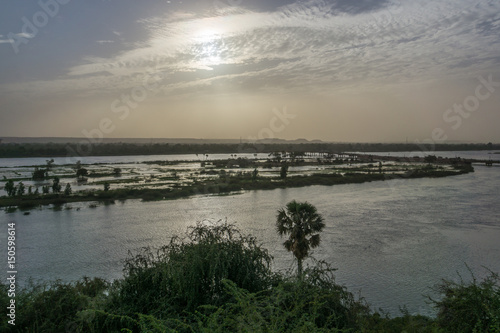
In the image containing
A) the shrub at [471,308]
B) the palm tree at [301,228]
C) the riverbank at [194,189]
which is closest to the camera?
the shrub at [471,308]

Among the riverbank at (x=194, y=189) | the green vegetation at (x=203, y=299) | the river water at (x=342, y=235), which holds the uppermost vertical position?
the green vegetation at (x=203, y=299)

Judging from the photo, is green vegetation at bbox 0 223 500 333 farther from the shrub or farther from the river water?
the river water

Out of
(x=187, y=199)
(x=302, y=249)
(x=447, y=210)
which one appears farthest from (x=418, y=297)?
(x=187, y=199)

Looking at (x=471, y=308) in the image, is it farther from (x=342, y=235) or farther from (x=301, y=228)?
(x=342, y=235)

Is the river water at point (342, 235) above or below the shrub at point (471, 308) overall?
below

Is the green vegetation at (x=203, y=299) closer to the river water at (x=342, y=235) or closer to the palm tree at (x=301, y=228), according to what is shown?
the river water at (x=342, y=235)

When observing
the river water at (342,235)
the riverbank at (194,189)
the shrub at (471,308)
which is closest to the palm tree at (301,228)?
the river water at (342,235)

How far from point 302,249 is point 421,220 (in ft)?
63.2

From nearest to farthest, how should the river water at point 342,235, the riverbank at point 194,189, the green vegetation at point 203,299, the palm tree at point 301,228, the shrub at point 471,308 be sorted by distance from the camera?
the shrub at point 471,308 → the green vegetation at point 203,299 → the palm tree at point 301,228 → the river water at point 342,235 → the riverbank at point 194,189

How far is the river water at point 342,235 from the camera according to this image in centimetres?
1897

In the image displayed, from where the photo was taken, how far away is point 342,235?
26391 mm

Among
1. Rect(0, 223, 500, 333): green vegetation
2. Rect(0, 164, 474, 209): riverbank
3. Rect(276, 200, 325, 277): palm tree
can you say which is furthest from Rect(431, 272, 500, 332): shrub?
Rect(0, 164, 474, 209): riverbank

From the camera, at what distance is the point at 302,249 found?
17500mm

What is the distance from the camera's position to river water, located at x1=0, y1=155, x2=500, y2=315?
19.0 meters
